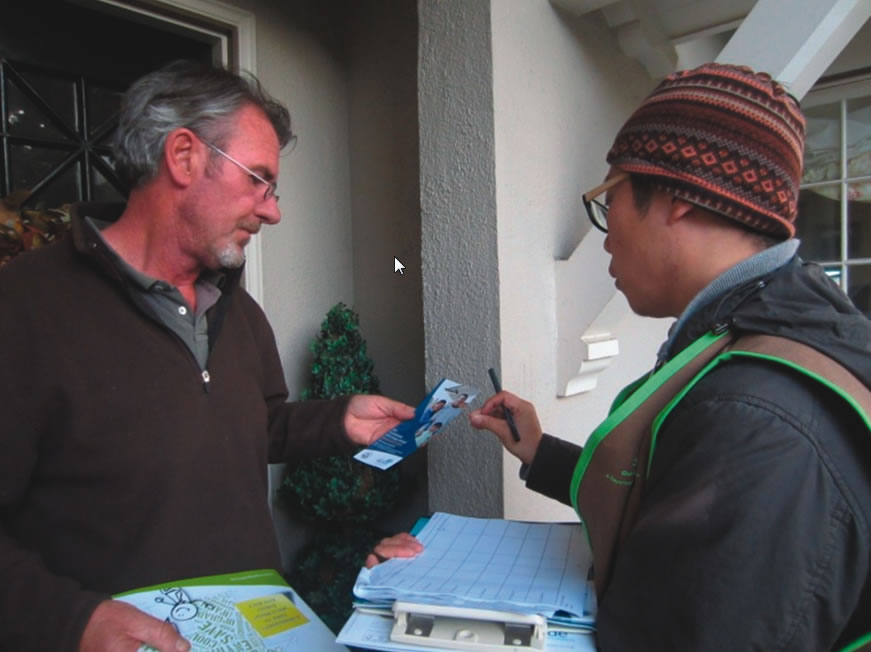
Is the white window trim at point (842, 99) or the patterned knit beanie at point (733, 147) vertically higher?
the white window trim at point (842, 99)

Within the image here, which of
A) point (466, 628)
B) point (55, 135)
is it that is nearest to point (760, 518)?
point (466, 628)

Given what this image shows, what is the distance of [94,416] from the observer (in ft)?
4.05

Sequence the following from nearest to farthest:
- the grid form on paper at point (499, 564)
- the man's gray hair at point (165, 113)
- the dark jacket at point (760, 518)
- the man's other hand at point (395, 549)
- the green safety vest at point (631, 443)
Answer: the dark jacket at point (760, 518) → the green safety vest at point (631, 443) → the grid form on paper at point (499, 564) → the man's other hand at point (395, 549) → the man's gray hair at point (165, 113)

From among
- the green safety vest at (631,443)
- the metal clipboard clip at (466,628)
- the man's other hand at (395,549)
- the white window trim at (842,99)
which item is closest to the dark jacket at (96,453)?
the man's other hand at (395,549)

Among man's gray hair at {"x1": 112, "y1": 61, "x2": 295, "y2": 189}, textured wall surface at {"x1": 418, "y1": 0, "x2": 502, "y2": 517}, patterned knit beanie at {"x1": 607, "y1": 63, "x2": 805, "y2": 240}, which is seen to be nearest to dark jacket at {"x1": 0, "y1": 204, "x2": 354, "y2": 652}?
man's gray hair at {"x1": 112, "y1": 61, "x2": 295, "y2": 189}

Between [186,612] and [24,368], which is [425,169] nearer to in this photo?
[24,368]

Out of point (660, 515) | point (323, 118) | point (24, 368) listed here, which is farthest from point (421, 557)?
point (323, 118)

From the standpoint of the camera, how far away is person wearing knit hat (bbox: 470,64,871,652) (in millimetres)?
671

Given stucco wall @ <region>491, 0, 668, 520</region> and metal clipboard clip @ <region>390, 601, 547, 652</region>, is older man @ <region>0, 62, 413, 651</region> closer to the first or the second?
metal clipboard clip @ <region>390, 601, 547, 652</region>

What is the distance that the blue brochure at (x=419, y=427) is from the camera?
147 centimetres

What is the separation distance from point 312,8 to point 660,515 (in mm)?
2715

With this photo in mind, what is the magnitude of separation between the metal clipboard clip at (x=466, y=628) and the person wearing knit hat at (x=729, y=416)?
0.32 feet

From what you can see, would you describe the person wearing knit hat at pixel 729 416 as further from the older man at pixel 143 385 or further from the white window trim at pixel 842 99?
the white window trim at pixel 842 99

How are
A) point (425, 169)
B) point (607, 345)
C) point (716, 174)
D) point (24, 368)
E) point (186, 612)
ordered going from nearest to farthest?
point (716, 174) < point (186, 612) < point (24, 368) < point (425, 169) < point (607, 345)
